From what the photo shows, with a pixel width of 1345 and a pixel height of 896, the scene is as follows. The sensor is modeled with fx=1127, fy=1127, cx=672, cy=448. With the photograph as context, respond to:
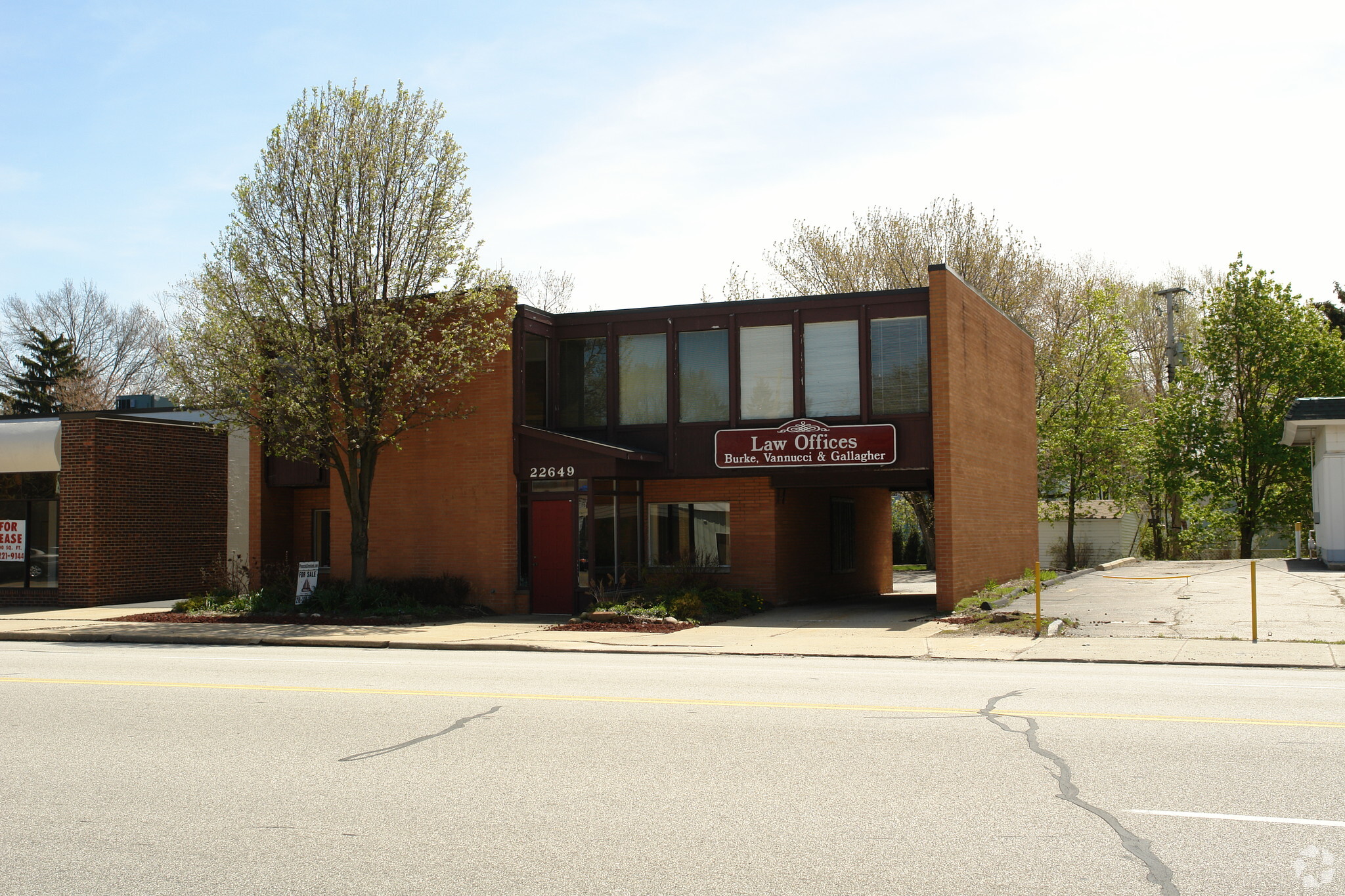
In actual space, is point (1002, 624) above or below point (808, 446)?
below

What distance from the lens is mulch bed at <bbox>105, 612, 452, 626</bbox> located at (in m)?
21.2

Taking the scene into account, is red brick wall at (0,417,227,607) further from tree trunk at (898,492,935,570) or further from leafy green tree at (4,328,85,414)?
leafy green tree at (4,328,85,414)

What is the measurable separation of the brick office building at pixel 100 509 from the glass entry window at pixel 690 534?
10.5 m

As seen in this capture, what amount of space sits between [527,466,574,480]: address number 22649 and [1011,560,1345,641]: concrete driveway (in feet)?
30.2

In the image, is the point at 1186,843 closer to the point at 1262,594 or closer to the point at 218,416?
the point at 1262,594

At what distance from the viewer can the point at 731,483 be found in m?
24.1

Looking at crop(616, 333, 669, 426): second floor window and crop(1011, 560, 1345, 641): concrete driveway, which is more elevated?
crop(616, 333, 669, 426): second floor window

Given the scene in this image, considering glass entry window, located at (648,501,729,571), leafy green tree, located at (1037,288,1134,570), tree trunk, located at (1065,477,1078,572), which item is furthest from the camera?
tree trunk, located at (1065,477,1078,572)

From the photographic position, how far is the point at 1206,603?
2120 centimetres

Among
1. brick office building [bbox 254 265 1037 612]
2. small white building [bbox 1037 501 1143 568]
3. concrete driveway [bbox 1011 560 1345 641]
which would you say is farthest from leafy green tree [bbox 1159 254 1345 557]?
brick office building [bbox 254 265 1037 612]

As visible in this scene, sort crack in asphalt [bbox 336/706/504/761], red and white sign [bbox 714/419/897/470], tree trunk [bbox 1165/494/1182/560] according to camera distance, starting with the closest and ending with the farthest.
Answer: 1. crack in asphalt [bbox 336/706/504/761]
2. red and white sign [bbox 714/419/897/470]
3. tree trunk [bbox 1165/494/1182/560]

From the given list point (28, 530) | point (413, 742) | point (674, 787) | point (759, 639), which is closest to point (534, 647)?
point (759, 639)

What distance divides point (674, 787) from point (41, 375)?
199 ft

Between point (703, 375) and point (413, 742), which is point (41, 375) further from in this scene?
point (413, 742)
